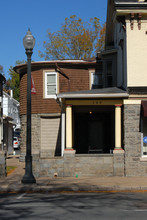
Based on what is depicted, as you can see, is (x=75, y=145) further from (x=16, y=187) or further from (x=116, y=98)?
(x=16, y=187)

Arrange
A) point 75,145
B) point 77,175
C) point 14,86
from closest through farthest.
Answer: point 77,175 → point 75,145 → point 14,86

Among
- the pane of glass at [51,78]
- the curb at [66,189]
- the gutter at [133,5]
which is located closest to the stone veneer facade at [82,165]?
the curb at [66,189]

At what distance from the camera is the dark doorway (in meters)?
27.9

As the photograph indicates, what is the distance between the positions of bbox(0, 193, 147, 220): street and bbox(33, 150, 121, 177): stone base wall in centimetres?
516

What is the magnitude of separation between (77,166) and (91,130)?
8244 mm

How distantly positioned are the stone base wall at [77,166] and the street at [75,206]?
5.16 meters

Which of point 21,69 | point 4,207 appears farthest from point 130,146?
point 21,69

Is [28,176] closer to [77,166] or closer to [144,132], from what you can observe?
[77,166]

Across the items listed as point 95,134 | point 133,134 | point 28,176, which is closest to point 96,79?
point 95,134

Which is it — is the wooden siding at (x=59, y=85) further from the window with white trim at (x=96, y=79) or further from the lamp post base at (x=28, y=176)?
the lamp post base at (x=28, y=176)

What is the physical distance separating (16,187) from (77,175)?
4690 mm

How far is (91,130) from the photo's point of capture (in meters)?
28.2

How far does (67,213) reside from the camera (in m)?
10.3

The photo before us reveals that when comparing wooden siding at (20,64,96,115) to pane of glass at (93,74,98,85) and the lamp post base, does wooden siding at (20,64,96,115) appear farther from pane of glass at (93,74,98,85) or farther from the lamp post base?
the lamp post base
